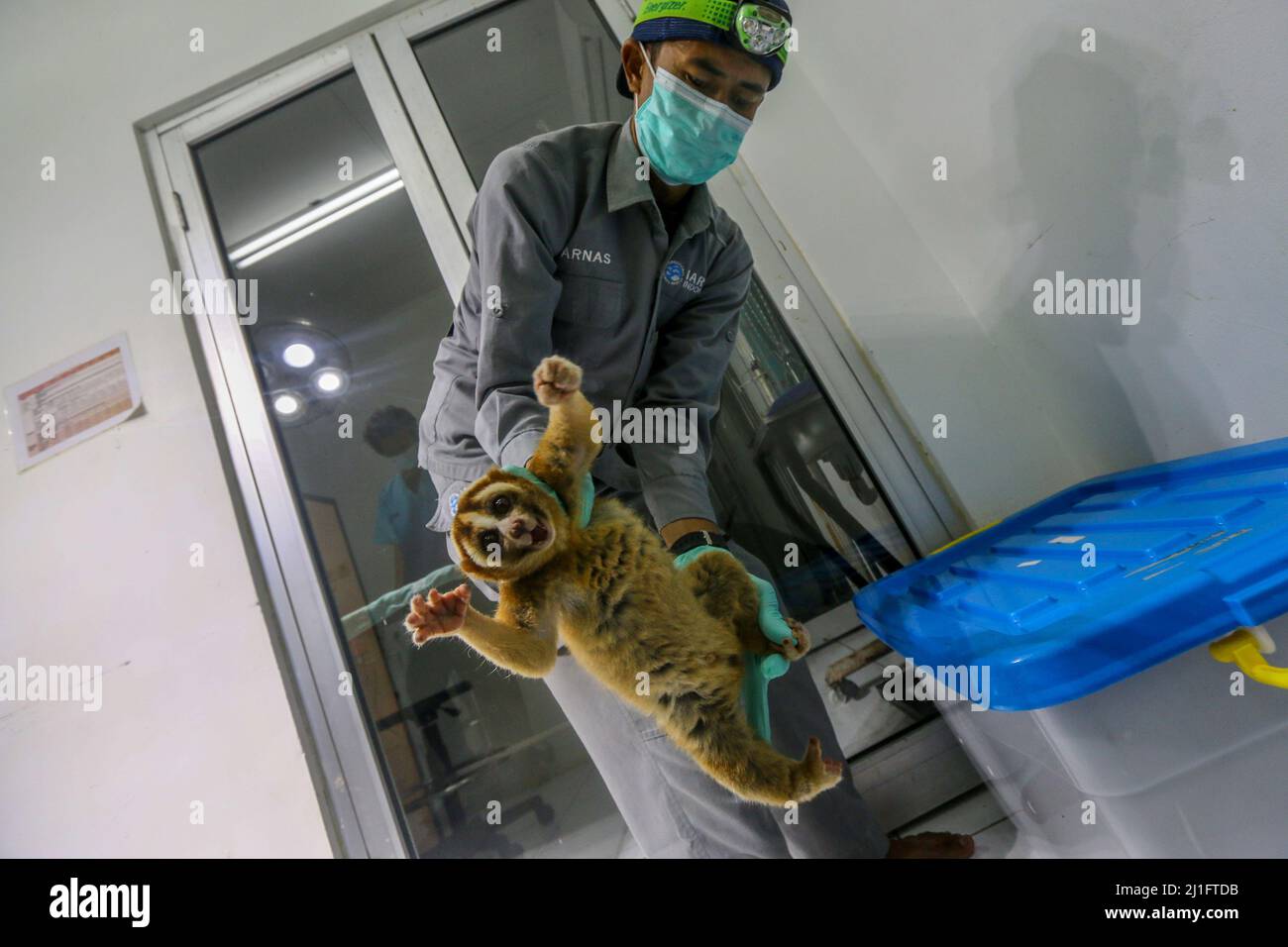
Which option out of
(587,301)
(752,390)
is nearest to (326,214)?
(587,301)

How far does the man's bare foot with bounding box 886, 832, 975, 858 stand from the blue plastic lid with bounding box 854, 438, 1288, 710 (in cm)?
17

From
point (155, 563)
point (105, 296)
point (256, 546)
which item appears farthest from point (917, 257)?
point (105, 296)

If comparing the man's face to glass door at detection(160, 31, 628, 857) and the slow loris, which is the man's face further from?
glass door at detection(160, 31, 628, 857)

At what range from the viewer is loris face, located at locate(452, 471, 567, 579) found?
17.8 inches

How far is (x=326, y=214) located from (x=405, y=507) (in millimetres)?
676

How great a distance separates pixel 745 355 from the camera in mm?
1010

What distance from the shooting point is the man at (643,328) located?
0.64 meters

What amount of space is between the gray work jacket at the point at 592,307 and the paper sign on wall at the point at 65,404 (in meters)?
0.71

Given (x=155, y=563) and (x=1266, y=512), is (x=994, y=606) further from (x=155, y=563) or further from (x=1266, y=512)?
(x=155, y=563)

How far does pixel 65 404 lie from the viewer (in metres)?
1.11
